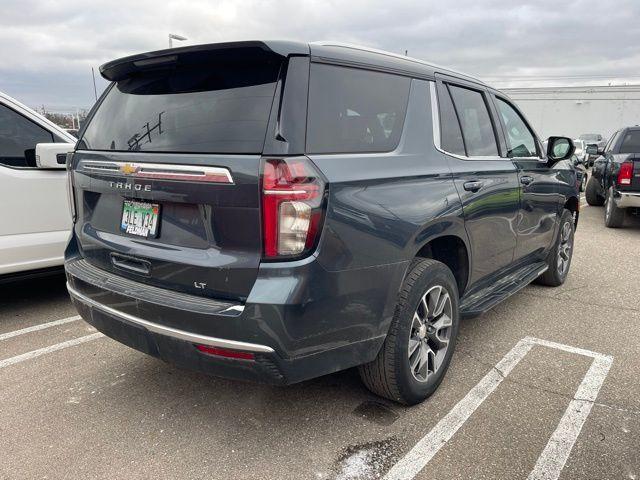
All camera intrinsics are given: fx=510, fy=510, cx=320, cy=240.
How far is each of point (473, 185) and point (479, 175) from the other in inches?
5.6

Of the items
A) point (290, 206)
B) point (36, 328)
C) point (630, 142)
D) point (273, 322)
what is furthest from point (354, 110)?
point (630, 142)

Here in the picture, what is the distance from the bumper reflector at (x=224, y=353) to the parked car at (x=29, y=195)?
2742 millimetres

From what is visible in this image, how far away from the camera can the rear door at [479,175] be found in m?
3.13

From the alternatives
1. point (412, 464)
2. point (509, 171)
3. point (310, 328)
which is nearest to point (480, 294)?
point (509, 171)

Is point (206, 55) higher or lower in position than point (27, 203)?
higher

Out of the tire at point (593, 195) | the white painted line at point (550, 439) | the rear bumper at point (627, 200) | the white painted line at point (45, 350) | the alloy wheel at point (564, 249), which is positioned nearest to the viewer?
the white painted line at point (550, 439)

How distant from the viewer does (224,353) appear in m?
2.19

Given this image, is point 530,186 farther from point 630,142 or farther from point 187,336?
point 630,142

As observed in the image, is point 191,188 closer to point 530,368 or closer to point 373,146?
point 373,146

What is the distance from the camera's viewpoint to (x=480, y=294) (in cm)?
363

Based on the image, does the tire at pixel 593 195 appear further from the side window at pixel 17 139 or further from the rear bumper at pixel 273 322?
the side window at pixel 17 139

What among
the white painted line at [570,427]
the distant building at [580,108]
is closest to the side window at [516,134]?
the white painted line at [570,427]

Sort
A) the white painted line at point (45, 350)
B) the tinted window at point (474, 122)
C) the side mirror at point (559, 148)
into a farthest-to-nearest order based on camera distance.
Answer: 1. the side mirror at point (559, 148)
2. the white painted line at point (45, 350)
3. the tinted window at point (474, 122)

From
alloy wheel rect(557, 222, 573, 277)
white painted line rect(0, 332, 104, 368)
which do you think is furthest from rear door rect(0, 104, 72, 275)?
alloy wheel rect(557, 222, 573, 277)
